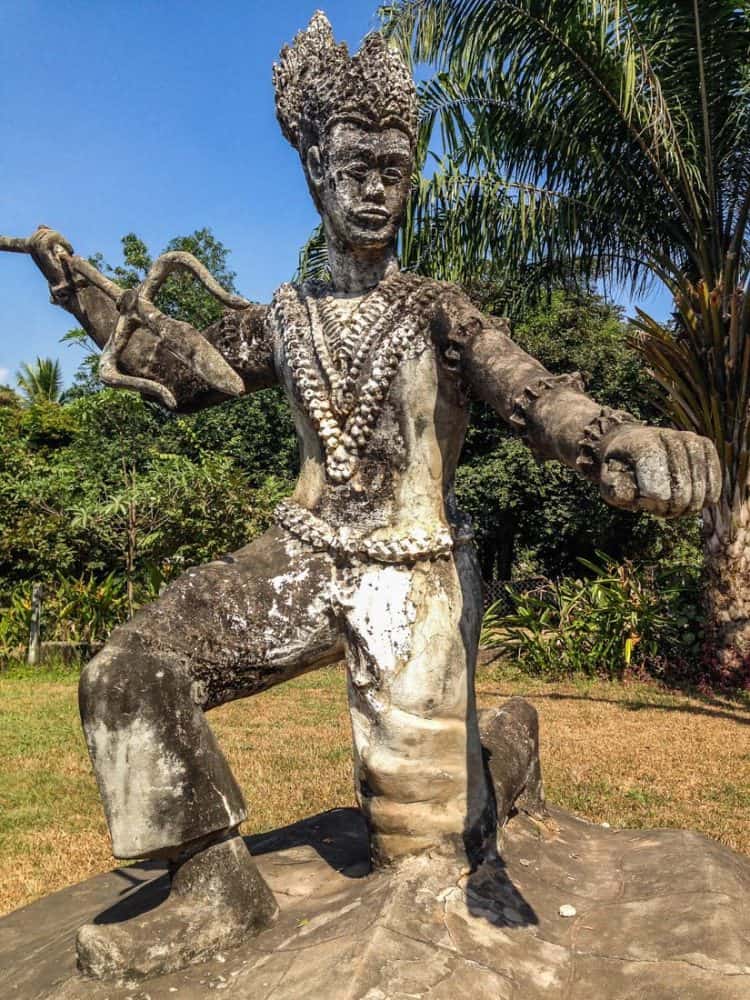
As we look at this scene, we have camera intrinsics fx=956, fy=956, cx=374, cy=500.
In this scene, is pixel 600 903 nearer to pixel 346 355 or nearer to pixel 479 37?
pixel 346 355

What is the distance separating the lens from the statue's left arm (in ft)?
6.36

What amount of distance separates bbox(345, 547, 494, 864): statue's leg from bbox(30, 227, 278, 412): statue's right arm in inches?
34.9

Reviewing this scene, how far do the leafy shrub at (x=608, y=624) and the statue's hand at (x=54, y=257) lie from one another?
8.47 meters

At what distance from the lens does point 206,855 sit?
8.70 feet

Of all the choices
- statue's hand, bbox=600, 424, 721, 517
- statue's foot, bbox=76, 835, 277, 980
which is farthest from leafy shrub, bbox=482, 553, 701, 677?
statue's hand, bbox=600, 424, 721, 517

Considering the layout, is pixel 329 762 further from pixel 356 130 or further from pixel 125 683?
pixel 356 130

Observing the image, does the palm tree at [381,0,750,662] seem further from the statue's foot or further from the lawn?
the statue's foot

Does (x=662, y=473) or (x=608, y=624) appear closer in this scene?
(x=662, y=473)

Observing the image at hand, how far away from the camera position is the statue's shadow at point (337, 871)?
270 centimetres

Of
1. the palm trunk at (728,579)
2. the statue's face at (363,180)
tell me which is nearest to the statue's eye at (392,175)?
the statue's face at (363,180)

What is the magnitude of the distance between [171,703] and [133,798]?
266 millimetres

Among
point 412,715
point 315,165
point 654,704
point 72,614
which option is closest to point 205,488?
point 72,614

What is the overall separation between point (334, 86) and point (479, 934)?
255cm

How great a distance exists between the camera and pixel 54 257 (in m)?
3.45
